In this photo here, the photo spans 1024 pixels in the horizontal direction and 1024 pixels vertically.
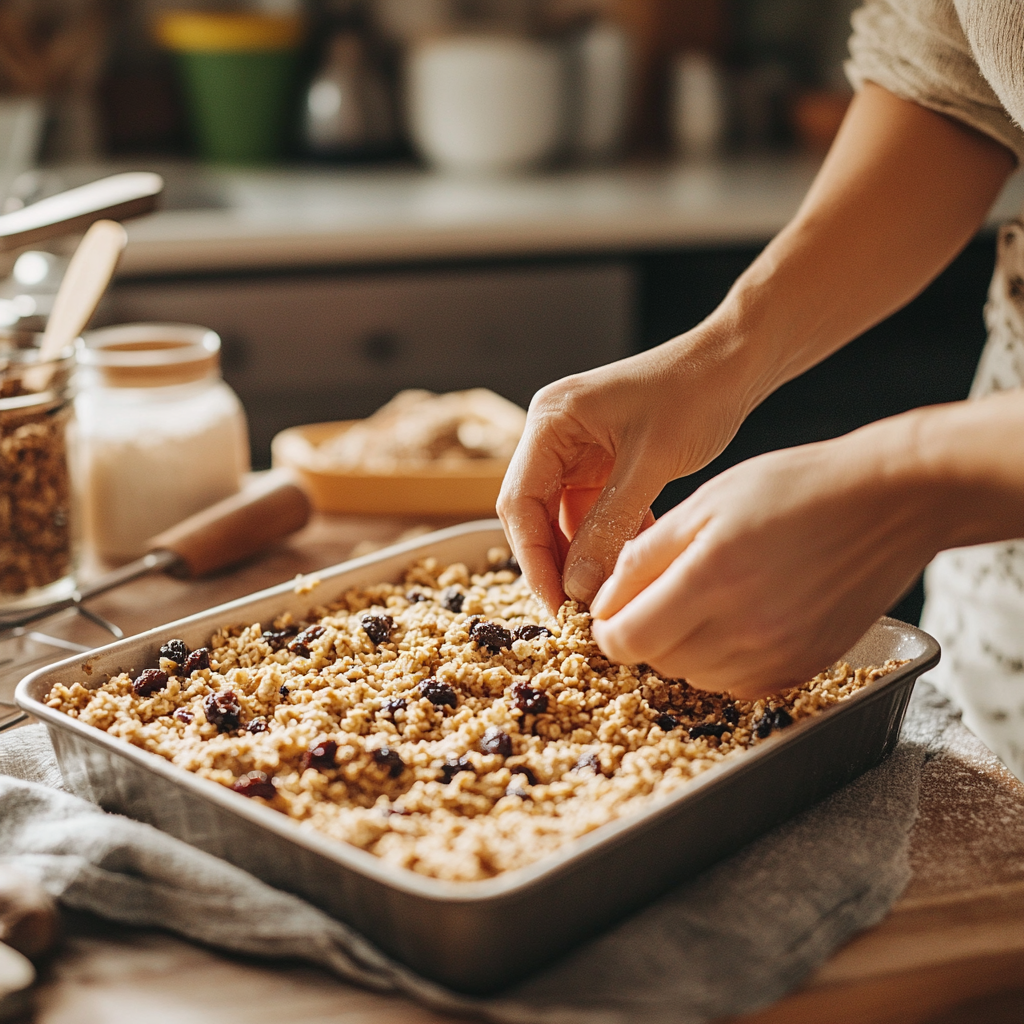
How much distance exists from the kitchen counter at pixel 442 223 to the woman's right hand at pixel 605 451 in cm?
127

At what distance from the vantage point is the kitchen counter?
2045mm

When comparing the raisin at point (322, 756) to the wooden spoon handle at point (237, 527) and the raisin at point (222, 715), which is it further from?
the wooden spoon handle at point (237, 527)

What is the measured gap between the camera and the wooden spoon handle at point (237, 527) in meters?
1.12

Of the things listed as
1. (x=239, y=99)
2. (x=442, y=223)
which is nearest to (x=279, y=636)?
(x=442, y=223)

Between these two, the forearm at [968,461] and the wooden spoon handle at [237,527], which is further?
the wooden spoon handle at [237,527]

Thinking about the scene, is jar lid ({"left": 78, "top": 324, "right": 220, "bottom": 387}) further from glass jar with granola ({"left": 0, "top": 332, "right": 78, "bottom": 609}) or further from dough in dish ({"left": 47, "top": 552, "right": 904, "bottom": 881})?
dough in dish ({"left": 47, "top": 552, "right": 904, "bottom": 881})

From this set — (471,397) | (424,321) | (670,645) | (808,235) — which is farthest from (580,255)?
(670,645)

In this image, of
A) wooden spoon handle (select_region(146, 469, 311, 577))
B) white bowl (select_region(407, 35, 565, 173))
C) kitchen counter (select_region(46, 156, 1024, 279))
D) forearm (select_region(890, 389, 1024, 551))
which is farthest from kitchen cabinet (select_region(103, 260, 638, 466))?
forearm (select_region(890, 389, 1024, 551))

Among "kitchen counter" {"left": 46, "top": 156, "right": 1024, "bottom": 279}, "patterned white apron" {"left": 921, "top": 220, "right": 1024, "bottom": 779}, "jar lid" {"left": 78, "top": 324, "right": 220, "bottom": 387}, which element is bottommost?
"patterned white apron" {"left": 921, "top": 220, "right": 1024, "bottom": 779}

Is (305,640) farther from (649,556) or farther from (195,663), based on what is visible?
(649,556)

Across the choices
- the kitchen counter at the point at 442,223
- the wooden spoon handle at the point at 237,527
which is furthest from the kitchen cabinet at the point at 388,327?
the wooden spoon handle at the point at 237,527

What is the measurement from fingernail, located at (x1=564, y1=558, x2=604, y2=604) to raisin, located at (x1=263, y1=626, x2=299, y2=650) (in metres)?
0.22

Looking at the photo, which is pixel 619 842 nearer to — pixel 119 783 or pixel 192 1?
pixel 119 783

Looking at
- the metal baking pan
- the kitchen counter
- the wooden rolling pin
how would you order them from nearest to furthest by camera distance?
the metal baking pan, the wooden rolling pin, the kitchen counter
